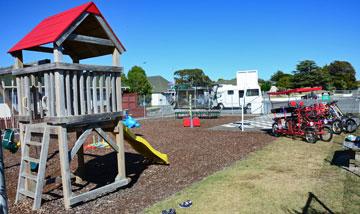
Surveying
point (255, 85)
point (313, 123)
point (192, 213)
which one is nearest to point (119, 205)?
point (192, 213)

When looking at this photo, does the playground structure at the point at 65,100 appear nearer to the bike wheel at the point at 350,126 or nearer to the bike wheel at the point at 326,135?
the bike wheel at the point at 326,135

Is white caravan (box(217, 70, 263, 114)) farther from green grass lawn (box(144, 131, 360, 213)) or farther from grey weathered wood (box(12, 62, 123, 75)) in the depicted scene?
grey weathered wood (box(12, 62, 123, 75))

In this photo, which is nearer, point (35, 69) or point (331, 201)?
point (331, 201)

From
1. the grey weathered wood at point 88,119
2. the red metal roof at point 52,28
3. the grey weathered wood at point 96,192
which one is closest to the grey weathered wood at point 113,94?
the grey weathered wood at point 88,119

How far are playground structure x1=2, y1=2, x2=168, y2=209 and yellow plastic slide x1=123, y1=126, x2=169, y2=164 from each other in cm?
6

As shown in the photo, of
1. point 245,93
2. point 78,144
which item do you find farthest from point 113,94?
point 245,93

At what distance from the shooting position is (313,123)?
11234mm

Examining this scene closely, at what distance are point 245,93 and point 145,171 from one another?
2651cm

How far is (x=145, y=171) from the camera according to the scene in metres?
7.86

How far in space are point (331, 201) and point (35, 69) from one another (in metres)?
6.02

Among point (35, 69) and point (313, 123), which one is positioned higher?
point (35, 69)

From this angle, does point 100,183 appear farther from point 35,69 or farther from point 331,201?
point 331,201

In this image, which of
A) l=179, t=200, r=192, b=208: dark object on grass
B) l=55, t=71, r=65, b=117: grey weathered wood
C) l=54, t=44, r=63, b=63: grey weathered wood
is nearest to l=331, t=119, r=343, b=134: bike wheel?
l=179, t=200, r=192, b=208: dark object on grass

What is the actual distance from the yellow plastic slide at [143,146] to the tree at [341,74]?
251ft
